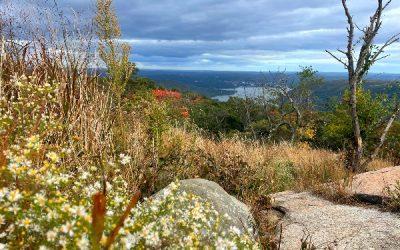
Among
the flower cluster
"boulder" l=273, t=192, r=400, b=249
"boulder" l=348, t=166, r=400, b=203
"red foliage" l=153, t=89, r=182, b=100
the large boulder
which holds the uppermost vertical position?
the flower cluster

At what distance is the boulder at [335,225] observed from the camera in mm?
5160

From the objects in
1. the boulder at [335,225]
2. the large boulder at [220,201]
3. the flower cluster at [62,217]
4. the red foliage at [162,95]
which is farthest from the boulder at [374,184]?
the red foliage at [162,95]

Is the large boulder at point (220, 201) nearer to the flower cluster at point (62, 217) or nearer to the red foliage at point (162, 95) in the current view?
the flower cluster at point (62, 217)

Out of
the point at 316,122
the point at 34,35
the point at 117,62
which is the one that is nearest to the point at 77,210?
the point at 34,35

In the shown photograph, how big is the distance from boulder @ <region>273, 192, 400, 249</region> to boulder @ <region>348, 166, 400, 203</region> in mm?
399

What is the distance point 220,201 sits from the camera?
5.04 m

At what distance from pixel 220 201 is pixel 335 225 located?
1668mm

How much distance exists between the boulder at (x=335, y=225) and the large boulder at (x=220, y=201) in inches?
18.2

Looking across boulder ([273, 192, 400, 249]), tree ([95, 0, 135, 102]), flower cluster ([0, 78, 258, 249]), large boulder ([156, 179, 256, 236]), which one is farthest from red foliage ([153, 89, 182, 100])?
flower cluster ([0, 78, 258, 249])

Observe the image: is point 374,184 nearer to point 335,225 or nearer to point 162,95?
point 335,225

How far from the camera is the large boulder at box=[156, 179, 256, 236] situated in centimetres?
489

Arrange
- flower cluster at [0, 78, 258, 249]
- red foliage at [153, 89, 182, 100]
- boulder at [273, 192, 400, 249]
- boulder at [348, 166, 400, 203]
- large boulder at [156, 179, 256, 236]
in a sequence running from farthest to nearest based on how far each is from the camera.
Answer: red foliage at [153, 89, 182, 100]
boulder at [348, 166, 400, 203]
boulder at [273, 192, 400, 249]
large boulder at [156, 179, 256, 236]
flower cluster at [0, 78, 258, 249]

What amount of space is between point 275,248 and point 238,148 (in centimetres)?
498

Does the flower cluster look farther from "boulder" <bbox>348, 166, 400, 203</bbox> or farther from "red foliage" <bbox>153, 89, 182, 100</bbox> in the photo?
"red foliage" <bbox>153, 89, 182, 100</bbox>
